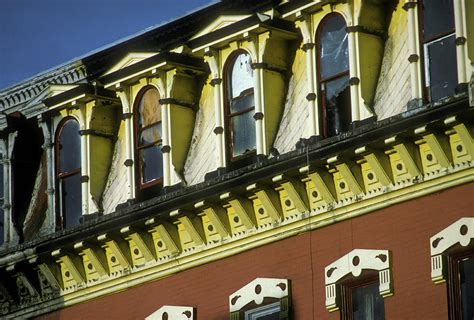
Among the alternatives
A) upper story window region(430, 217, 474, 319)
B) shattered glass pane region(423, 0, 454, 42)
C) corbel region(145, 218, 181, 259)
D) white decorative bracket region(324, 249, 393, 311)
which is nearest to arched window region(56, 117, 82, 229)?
corbel region(145, 218, 181, 259)

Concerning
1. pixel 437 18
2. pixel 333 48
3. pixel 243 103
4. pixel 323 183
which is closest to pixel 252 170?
pixel 323 183

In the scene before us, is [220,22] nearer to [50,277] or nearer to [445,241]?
[50,277]

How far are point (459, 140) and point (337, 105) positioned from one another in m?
3.73

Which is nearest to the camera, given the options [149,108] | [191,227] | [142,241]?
[191,227]

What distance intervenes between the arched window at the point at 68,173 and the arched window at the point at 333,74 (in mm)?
7914

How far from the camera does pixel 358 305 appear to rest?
44.6m

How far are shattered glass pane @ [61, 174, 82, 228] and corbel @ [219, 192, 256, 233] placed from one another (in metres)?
5.65

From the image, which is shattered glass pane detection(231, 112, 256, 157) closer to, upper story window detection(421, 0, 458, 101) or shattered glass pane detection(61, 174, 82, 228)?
upper story window detection(421, 0, 458, 101)

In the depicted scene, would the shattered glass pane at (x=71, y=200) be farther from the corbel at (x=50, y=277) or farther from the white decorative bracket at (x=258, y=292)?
the white decorative bracket at (x=258, y=292)

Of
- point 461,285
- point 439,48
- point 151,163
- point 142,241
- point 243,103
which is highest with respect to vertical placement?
point 243,103

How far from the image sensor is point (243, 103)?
48.0 meters

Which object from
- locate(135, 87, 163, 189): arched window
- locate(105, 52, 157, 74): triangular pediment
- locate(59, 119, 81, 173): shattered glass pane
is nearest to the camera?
locate(105, 52, 157, 74): triangular pediment

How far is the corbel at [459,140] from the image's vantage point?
4256 cm

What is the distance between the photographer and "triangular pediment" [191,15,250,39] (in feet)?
156
